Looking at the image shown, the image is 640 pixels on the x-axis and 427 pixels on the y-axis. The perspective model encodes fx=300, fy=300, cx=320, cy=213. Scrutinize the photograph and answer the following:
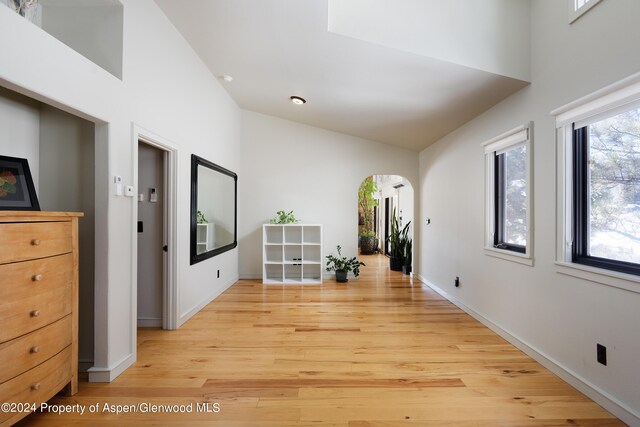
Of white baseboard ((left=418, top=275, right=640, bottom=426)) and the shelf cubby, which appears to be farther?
the shelf cubby

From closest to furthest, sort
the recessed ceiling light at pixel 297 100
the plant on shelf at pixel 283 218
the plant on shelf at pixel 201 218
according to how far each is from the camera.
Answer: the plant on shelf at pixel 201 218 → the recessed ceiling light at pixel 297 100 → the plant on shelf at pixel 283 218

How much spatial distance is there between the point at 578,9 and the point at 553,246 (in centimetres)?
168

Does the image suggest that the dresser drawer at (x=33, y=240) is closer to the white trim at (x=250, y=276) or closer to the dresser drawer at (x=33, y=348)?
the dresser drawer at (x=33, y=348)

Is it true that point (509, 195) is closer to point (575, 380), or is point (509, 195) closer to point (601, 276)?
point (601, 276)

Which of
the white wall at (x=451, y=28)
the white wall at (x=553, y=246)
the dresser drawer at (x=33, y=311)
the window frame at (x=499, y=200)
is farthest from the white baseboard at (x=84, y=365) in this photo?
the window frame at (x=499, y=200)

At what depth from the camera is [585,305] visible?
200cm

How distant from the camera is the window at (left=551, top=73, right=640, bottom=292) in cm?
178

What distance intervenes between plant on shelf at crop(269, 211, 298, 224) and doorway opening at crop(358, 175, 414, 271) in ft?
7.09

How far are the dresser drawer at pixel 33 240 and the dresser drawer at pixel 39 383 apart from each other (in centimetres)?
60

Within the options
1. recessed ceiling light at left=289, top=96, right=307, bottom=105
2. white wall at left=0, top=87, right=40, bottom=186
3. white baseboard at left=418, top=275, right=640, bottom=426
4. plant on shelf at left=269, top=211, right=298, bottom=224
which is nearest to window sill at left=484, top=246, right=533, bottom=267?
white baseboard at left=418, top=275, right=640, bottom=426

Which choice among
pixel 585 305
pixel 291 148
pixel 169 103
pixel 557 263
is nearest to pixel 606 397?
pixel 585 305

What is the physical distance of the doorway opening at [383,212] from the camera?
6692mm

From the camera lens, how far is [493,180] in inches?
124

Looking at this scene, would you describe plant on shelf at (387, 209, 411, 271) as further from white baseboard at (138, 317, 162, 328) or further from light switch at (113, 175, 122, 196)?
light switch at (113, 175, 122, 196)
